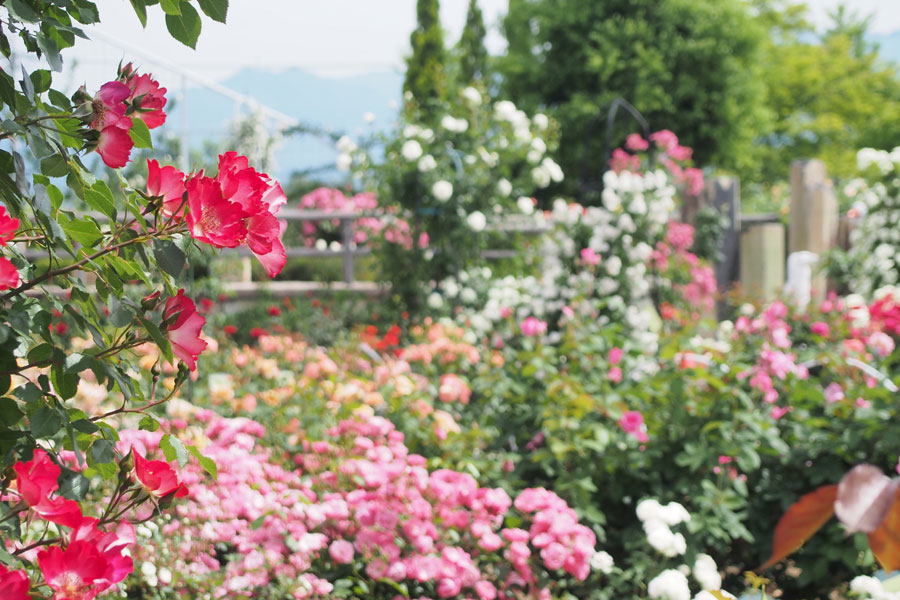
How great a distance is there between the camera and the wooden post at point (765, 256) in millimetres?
6492

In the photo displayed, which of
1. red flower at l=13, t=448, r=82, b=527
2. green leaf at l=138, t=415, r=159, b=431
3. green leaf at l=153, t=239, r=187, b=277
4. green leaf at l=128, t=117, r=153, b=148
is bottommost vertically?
red flower at l=13, t=448, r=82, b=527

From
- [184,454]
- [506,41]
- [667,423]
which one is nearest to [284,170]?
[506,41]

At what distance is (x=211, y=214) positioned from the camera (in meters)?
0.80

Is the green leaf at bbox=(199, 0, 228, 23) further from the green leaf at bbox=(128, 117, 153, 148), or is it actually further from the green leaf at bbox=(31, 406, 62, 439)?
the green leaf at bbox=(31, 406, 62, 439)

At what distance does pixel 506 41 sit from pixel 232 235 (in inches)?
686

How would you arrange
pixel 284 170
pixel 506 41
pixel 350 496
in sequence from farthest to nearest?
pixel 506 41 < pixel 284 170 < pixel 350 496

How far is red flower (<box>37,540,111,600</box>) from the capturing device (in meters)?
0.78

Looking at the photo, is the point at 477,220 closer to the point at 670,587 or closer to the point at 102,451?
the point at 670,587

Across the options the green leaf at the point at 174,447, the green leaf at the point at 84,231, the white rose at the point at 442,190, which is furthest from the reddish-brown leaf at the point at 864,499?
the white rose at the point at 442,190

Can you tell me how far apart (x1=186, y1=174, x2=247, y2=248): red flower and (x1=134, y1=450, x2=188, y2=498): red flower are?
0.83ft

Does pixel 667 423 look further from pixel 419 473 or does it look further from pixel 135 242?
pixel 135 242

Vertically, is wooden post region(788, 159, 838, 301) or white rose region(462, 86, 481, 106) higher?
white rose region(462, 86, 481, 106)

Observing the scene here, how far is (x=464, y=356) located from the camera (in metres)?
3.29

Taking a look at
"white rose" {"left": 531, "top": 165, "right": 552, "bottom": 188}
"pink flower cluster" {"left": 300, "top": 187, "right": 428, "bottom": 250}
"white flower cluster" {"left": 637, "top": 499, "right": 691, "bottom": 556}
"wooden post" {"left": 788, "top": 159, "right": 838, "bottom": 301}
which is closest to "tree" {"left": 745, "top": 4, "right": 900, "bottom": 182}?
"pink flower cluster" {"left": 300, "top": 187, "right": 428, "bottom": 250}
